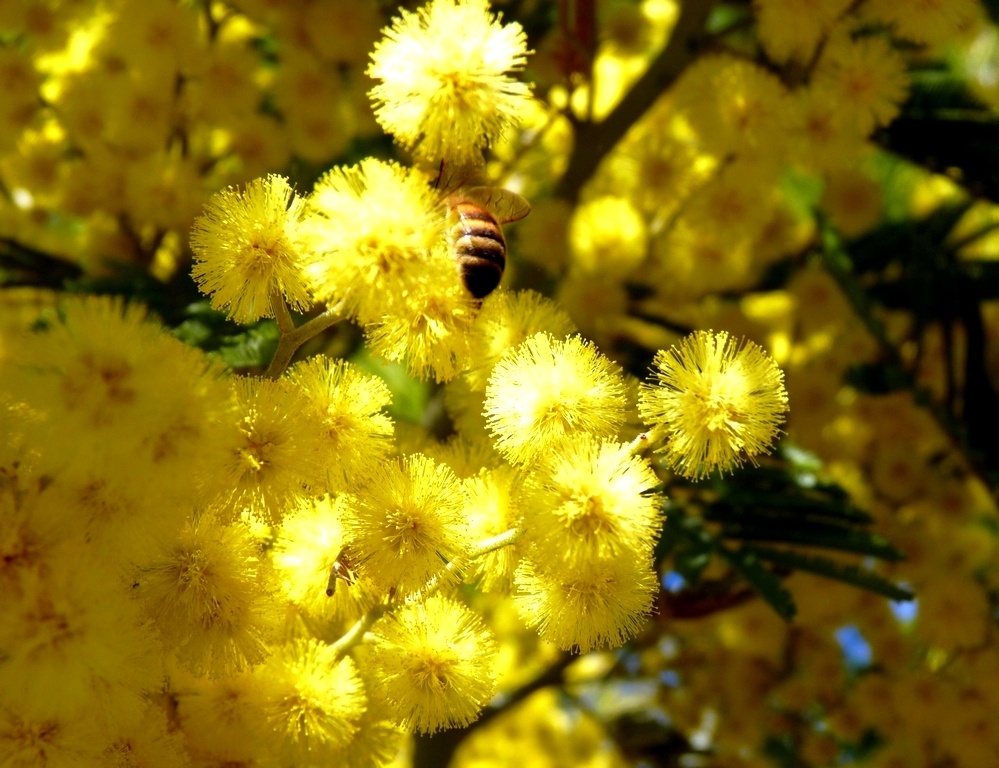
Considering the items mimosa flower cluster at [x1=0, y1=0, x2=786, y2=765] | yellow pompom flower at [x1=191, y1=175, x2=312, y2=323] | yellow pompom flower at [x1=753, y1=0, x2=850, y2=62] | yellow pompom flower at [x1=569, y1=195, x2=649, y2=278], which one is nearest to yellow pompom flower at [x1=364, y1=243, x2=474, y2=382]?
mimosa flower cluster at [x1=0, y1=0, x2=786, y2=765]

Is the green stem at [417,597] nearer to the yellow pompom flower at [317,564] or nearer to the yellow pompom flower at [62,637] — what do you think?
the yellow pompom flower at [317,564]

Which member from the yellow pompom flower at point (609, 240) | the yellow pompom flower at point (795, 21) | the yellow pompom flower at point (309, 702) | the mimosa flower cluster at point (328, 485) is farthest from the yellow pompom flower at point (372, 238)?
the yellow pompom flower at point (609, 240)

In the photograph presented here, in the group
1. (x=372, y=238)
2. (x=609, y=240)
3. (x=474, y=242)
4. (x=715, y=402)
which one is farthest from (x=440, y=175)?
(x=609, y=240)

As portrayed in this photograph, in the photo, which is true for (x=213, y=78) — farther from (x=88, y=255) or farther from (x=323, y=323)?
(x=323, y=323)

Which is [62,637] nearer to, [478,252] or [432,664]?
[432,664]

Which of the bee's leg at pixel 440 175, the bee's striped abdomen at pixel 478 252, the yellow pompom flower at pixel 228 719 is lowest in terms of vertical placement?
the yellow pompom flower at pixel 228 719
